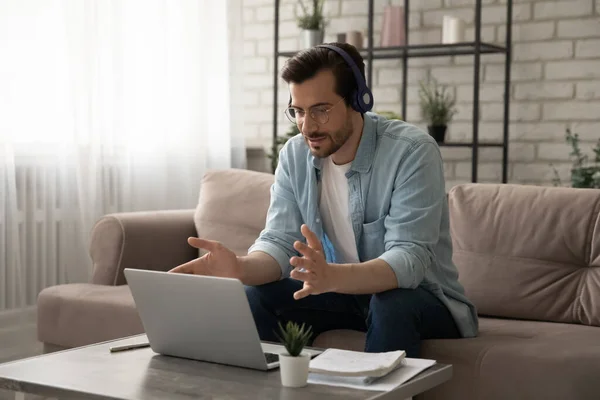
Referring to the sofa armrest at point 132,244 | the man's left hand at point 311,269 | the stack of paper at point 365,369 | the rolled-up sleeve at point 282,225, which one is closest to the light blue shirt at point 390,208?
the rolled-up sleeve at point 282,225

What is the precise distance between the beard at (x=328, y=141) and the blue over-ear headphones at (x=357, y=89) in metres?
0.05

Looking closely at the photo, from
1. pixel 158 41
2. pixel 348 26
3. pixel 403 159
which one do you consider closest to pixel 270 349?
pixel 403 159

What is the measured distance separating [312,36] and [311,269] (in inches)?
95.2

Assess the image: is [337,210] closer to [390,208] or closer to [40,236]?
[390,208]

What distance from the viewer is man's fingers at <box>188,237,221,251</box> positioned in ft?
6.38

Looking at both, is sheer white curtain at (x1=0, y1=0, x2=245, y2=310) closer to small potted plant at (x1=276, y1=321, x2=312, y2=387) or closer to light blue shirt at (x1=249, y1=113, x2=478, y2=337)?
light blue shirt at (x1=249, y1=113, x2=478, y2=337)

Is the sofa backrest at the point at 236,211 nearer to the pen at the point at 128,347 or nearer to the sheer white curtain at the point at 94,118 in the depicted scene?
the sheer white curtain at the point at 94,118

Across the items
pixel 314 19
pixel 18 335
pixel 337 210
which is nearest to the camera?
pixel 337 210

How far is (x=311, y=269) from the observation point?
1.89 metres

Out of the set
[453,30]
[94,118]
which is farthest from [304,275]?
[453,30]

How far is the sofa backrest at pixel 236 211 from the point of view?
10.8 ft

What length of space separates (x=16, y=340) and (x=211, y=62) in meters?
1.62

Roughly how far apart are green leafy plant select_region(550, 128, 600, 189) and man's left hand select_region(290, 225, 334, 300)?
1801mm

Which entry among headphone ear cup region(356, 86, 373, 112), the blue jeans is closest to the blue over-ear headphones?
headphone ear cup region(356, 86, 373, 112)
